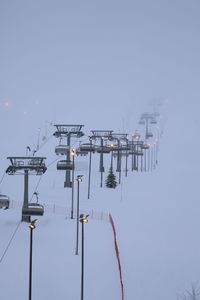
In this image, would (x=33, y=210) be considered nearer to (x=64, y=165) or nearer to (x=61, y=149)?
(x=64, y=165)

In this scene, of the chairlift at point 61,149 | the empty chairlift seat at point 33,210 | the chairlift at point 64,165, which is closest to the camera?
the empty chairlift seat at point 33,210

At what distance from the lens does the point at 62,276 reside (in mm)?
24062

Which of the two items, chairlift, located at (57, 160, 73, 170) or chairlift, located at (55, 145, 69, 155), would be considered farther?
chairlift, located at (55, 145, 69, 155)

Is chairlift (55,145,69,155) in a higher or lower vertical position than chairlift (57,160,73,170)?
higher

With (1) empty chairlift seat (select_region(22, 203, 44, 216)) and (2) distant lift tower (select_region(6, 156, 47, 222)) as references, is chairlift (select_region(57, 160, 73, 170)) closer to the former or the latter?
(2) distant lift tower (select_region(6, 156, 47, 222))

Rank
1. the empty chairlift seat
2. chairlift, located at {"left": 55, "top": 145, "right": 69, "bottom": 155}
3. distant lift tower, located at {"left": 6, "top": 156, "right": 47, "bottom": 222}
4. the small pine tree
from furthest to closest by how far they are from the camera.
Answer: the small pine tree, chairlift, located at {"left": 55, "top": 145, "right": 69, "bottom": 155}, distant lift tower, located at {"left": 6, "top": 156, "right": 47, "bottom": 222}, the empty chairlift seat

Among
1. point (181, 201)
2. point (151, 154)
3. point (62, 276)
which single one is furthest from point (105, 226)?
point (151, 154)

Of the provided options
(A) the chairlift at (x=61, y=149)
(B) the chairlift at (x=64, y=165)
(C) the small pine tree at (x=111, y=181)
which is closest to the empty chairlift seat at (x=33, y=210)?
(B) the chairlift at (x=64, y=165)

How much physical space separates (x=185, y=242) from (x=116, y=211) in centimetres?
889

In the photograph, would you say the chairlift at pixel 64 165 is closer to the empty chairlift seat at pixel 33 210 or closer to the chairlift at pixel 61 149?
the chairlift at pixel 61 149

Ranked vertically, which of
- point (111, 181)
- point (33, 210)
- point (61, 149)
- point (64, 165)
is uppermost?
point (61, 149)

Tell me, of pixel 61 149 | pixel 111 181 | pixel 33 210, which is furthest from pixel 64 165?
pixel 33 210

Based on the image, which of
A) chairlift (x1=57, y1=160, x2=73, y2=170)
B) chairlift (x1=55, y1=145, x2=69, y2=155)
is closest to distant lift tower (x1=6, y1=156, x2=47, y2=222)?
chairlift (x1=57, y1=160, x2=73, y2=170)

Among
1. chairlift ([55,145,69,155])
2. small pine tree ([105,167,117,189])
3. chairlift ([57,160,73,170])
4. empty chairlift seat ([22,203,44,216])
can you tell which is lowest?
empty chairlift seat ([22,203,44,216])
